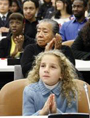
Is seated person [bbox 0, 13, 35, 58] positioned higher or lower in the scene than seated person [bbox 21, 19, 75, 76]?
lower

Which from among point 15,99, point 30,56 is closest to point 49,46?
point 30,56

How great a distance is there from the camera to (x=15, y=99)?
12.2ft

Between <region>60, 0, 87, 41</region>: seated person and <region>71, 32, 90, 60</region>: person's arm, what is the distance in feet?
4.77

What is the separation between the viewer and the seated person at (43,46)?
15.8ft

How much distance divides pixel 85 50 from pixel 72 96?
2.61 metres

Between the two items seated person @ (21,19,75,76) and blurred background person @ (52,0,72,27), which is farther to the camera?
blurred background person @ (52,0,72,27)

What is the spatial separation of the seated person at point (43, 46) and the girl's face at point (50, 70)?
1256mm

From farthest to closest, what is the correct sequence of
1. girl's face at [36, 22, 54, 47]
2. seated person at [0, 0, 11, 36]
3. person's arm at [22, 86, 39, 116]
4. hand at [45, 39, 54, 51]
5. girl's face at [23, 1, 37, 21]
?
1. seated person at [0, 0, 11, 36]
2. girl's face at [23, 1, 37, 21]
3. girl's face at [36, 22, 54, 47]
4. hand at [45, 39, 54, 51]
5. person's arm at [22, 86, 39, 116]

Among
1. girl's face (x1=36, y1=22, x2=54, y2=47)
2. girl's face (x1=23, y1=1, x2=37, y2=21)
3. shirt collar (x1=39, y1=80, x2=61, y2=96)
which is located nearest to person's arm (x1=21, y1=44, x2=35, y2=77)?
girl's face (x1=36, y1=22, x2=54, y2=47)

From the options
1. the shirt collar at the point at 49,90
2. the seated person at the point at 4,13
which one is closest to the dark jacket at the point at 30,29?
the seated person at the point at 4,13

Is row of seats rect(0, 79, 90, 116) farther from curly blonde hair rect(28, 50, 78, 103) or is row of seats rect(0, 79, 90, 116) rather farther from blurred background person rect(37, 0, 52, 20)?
blurred background person rect(37, 0, 52, 20)

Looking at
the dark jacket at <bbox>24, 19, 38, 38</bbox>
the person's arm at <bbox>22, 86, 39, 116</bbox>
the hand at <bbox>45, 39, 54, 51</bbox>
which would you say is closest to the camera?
the person's arm at <bbox>22, 86, 39, 116</bbox>

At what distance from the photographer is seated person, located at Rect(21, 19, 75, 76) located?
4.81 meters

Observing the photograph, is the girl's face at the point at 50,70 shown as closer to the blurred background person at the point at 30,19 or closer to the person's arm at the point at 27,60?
the person's arm at the point at 27,60
